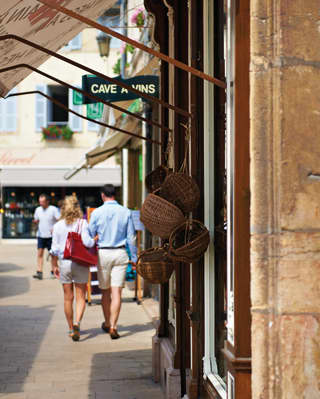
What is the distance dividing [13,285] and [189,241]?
966 cm

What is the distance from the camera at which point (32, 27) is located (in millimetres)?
4898

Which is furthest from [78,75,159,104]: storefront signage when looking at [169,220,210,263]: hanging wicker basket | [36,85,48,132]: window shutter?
[36,85,48,132]: window shutter

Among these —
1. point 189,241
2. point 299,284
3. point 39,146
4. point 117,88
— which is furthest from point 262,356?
point 39,146

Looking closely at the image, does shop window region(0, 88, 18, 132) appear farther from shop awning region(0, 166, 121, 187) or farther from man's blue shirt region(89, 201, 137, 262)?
man's blue shirt region(89, 201, 137, 262)

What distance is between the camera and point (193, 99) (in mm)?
4840

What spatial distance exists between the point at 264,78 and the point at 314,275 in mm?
872

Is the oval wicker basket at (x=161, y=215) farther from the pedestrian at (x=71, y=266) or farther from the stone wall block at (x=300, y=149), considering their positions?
the pedestrian at (x=71, y=266)

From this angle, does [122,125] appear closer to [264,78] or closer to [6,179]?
[264,78]

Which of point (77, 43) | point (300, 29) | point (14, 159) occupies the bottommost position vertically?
point (300, 29)

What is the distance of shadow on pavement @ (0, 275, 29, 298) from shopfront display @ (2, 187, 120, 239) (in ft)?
44.4

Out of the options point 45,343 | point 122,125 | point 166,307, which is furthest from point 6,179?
point 166,307

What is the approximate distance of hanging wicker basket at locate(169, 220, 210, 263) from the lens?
4324 millimetres

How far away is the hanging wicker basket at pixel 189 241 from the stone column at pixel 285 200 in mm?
1339

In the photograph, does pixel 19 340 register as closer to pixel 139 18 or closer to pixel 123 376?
pixel 123 376
